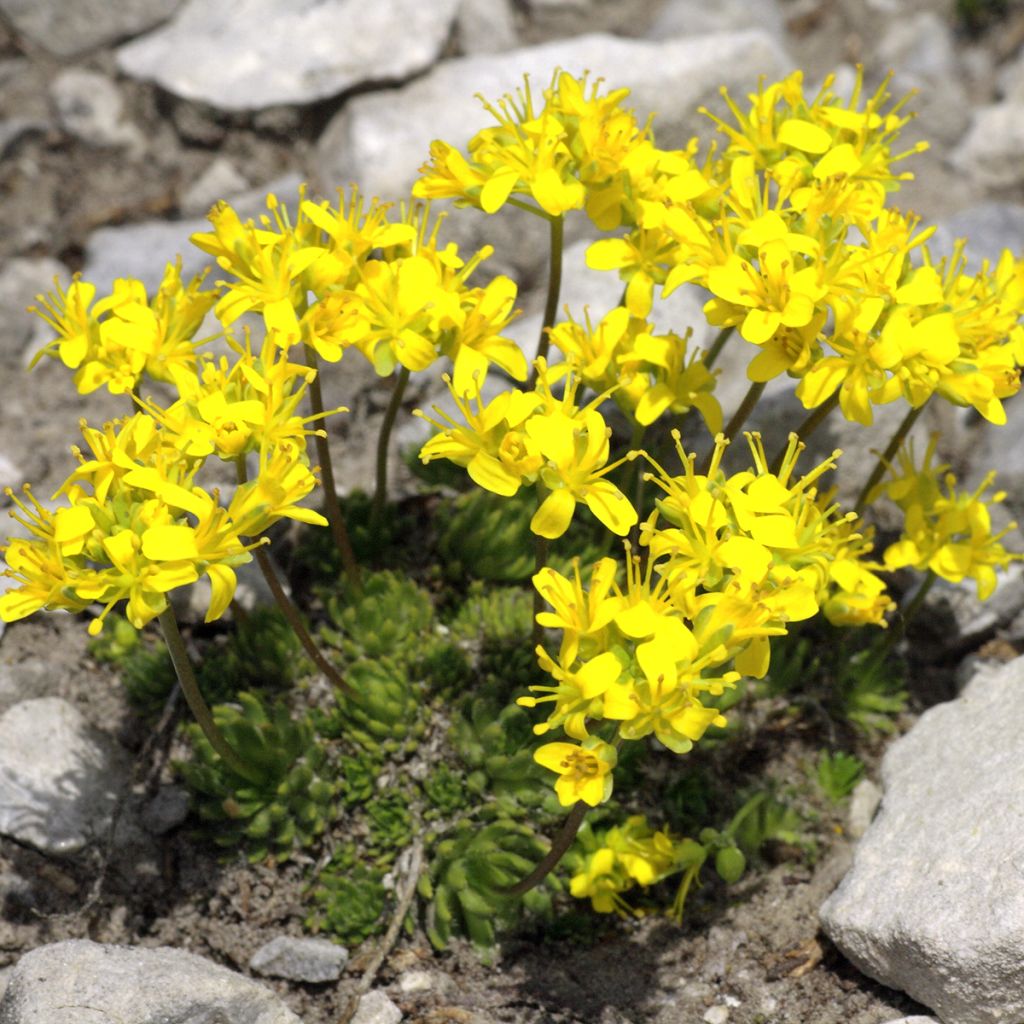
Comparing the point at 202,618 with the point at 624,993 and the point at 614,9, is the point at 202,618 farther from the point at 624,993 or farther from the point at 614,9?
the point at 614,9

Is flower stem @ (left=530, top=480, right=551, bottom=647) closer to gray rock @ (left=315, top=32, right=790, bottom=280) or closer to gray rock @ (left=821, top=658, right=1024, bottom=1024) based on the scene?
gray rock @ (left=821, top=658, right=1024, bottom=1024)

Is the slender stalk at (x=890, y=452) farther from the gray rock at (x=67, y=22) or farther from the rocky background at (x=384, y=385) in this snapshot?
the gray rock at (x=67, y=22)

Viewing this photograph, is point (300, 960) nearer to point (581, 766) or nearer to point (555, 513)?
point (581, 766)

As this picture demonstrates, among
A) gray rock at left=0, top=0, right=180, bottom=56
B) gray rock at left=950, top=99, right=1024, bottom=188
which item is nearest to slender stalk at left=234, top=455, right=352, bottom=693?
gray rock at left=0, top=0, right=180, bottom=56

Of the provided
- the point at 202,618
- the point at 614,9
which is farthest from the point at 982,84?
the point at 202,618

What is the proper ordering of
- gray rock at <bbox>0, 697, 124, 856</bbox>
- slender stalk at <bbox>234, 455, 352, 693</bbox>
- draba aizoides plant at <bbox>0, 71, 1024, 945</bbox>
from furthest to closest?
gray rock at <bbox>0, 697, 124, 856</bbox>, slender stalk at <bbox>234, 455, 352, 693</bbox>, draba aizoides plant at <bbox>0, 71, 1024, 945</bbox>

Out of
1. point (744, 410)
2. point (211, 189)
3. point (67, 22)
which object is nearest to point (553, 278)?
point (744, 410)
